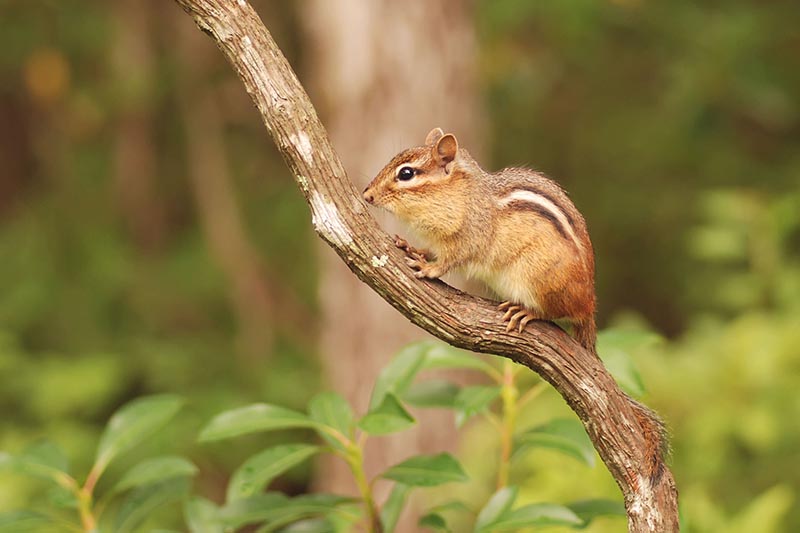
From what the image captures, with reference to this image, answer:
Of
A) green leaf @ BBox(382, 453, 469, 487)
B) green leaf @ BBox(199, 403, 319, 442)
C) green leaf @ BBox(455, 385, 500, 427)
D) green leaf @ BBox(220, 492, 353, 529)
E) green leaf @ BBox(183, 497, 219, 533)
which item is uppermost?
green leaf @ BBox(455, 385, 500, 427)

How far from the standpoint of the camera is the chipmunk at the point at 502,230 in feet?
7.39

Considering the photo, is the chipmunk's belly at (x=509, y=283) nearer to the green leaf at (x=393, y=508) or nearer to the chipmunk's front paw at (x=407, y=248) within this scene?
the chipmunk's front paw at (x=407, y=248)

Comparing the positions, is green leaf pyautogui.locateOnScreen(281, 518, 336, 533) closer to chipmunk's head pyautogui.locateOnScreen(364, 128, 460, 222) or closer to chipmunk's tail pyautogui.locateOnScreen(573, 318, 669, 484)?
chipmunk's tail pyautogui.locateOnScreen(573, 318, 669, 484)

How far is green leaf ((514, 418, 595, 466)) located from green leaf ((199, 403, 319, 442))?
49 cm

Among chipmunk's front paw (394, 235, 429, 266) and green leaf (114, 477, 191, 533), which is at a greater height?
chipmunk's front paw (394, 235, 429, 266)

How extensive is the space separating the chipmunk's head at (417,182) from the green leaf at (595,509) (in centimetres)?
83

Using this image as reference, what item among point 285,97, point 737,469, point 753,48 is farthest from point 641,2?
point 285,97

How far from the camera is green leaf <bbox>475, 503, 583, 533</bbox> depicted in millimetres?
1890

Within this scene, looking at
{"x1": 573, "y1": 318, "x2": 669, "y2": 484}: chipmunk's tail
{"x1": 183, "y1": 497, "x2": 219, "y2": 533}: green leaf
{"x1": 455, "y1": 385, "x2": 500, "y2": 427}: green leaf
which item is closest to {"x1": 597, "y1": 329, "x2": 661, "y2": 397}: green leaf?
{"x1": 573, "y1": 318, "x2": 669, "y2": 484}: chipmunk's tail

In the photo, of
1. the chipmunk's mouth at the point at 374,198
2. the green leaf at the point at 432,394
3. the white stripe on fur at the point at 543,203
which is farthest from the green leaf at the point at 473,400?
the chipmunk's mouth at the point at 374,198

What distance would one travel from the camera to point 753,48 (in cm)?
591

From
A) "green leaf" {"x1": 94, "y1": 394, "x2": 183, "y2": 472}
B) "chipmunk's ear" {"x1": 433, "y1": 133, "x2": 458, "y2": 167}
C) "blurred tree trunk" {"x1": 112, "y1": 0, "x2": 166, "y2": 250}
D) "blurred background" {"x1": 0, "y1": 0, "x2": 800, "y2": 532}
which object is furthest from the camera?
"blurred tree trunk" {"x1": 112, "y1": 0, "x2": 166, "y2": 250}

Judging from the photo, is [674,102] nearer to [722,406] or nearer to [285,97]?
[722,406]

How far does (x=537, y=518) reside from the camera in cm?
192
